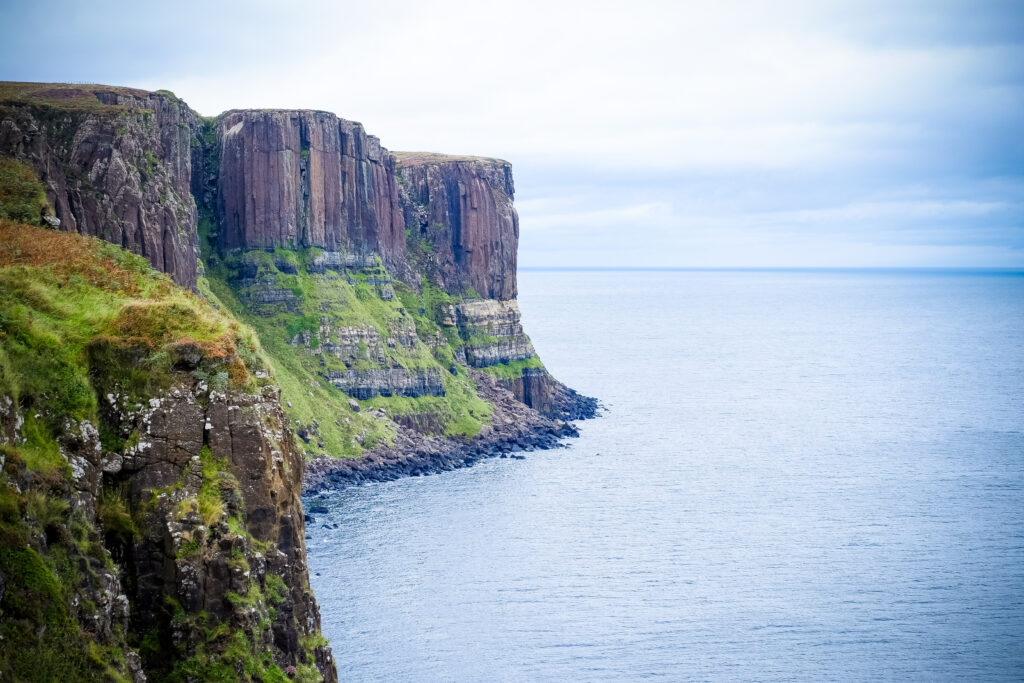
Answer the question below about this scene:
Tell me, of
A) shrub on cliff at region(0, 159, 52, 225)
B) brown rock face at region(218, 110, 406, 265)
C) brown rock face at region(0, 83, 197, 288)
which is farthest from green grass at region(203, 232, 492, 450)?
Answer: shrub on cliff at region(0, 159, 52, 225)

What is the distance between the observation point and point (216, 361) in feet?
134

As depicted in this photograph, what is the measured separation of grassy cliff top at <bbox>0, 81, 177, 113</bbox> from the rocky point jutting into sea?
0.48m

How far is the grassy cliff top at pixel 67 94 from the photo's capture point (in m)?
107

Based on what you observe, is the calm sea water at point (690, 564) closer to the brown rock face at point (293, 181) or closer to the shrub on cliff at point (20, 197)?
the shrub on cliff at point (20, 197)

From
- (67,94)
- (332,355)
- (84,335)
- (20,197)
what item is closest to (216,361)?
(84,335)

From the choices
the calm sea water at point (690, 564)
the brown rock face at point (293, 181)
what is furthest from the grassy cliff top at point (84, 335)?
the brown rock face at point (293, 181)

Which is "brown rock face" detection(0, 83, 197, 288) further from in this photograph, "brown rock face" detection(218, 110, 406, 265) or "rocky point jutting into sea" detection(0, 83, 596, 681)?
"brown rock face" detection(218, 110, 406, 265)

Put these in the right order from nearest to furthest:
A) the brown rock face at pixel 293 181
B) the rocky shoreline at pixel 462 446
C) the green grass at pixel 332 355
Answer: the rocky shoreline at pixel 462 446
the green grass at pixel 332 355
the brown rock face at pixel 293 181

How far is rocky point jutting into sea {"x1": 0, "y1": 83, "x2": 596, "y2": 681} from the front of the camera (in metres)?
36.4

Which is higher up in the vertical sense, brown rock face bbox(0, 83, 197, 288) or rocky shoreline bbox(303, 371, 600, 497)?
brown rock face bbox(0, 83, 197, 288)

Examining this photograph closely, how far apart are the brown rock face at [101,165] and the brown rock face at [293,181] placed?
31.4 meters

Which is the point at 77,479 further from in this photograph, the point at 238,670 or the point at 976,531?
the point at 976,531

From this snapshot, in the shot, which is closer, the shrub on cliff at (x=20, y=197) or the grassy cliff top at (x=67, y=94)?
the shrub on cliff at (x=20, y=197)

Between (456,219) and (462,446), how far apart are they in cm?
5067
